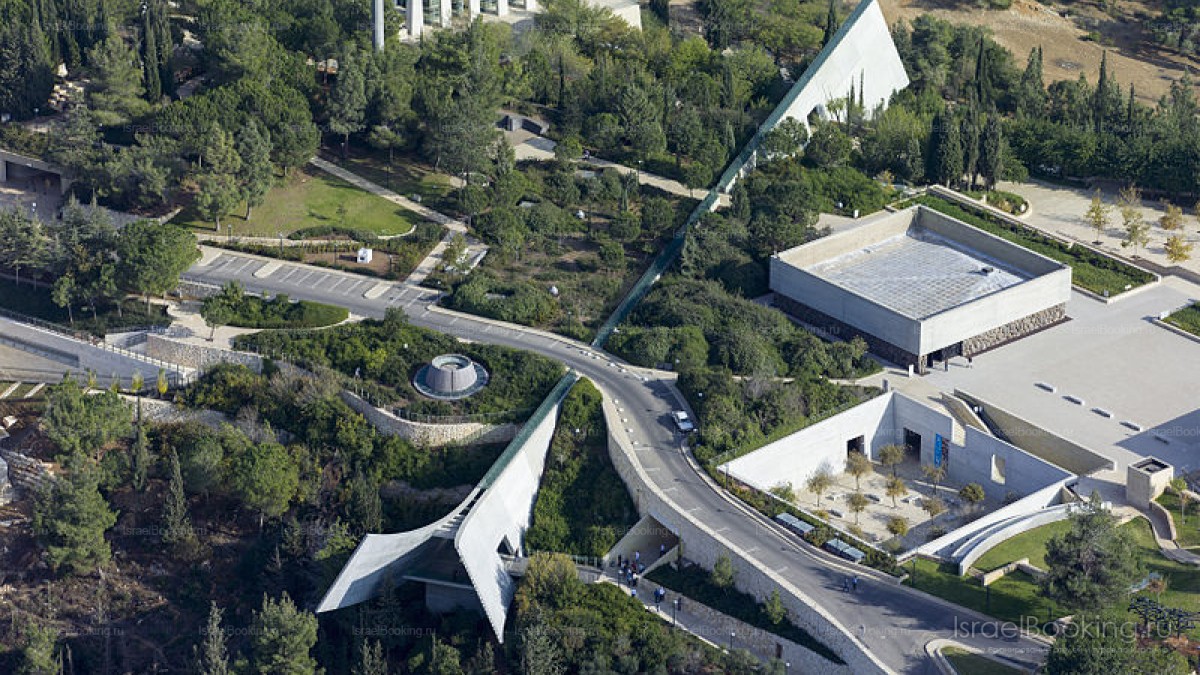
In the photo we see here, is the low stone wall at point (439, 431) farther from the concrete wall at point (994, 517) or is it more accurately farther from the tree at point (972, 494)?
the tree at point (972, 494)

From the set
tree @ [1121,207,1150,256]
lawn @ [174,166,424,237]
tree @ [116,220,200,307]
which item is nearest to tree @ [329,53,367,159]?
lawn @ [174,166,424,237]

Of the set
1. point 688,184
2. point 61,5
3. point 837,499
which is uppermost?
point 61,5

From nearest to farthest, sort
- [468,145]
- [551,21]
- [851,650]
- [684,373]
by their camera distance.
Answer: [851,650] < [684,373] < [468,145] < [551,21]

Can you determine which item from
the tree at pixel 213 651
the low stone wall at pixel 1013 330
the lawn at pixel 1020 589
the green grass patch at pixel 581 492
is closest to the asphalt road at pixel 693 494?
the lawn at pixel 1020 589

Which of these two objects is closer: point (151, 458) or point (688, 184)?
point (151, 458)

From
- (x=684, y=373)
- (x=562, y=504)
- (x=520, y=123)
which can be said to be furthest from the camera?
(x=520, y=123)

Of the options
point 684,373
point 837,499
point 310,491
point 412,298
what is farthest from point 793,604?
point 412,298

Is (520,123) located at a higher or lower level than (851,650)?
higher

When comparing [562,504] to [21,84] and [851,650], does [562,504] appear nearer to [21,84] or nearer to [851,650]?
[851,650]
